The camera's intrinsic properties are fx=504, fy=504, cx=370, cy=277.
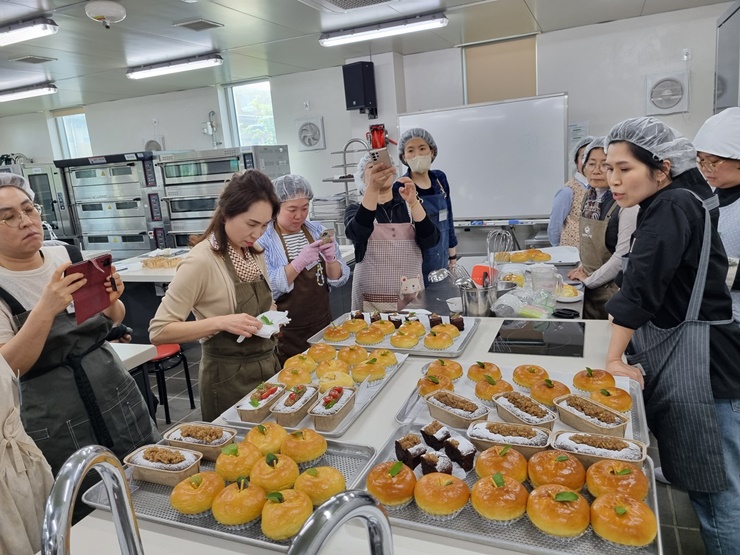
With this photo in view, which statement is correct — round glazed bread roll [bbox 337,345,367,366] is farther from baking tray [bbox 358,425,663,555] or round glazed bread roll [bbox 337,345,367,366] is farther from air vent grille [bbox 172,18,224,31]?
air vent grille [bbox 172,18,224,31]

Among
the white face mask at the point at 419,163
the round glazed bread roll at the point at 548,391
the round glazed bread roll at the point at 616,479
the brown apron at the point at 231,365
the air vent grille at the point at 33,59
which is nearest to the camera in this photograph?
the round glazed bread roll at the point at 616,479

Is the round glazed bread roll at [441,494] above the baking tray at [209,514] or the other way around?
above

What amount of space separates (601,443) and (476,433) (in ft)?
1.00

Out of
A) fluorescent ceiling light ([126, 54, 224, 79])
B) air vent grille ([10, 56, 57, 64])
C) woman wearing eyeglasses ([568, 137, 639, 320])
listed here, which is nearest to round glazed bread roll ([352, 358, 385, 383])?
woman wearing eyeglasses ([568, 137, 639, 320])

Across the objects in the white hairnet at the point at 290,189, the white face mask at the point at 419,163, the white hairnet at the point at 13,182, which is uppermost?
the white hairnet at the point at 13,182

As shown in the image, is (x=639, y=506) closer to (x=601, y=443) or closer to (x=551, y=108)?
(x=601, y=443)

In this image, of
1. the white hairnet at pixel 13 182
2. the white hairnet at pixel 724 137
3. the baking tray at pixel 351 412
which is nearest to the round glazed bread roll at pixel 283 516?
the baking tray at pixel 351 412

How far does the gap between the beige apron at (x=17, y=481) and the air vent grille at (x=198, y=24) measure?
12.7 ft

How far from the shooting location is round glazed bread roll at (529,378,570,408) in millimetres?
1532

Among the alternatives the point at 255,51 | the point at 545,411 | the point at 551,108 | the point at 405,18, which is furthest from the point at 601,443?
the point at 255,51

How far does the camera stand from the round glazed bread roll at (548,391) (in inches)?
60.3

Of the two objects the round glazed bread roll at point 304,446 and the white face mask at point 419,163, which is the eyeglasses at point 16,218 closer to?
the round glazed bread roll at point 304,446

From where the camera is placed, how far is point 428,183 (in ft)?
11.0

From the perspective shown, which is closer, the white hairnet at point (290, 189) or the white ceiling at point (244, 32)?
the white hairnet at point (290, 189)
